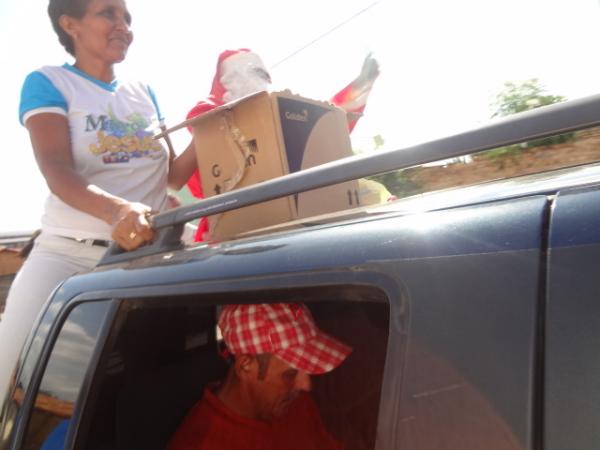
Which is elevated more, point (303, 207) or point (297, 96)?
Result: point (297, 96)

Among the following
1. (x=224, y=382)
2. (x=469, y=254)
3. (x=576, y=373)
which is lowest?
(x=224, y=382)

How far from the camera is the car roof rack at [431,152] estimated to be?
826 mm

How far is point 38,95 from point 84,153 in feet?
0.98

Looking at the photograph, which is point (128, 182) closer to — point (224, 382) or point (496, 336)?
point (224, 382)

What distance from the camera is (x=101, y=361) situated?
4.71 feet

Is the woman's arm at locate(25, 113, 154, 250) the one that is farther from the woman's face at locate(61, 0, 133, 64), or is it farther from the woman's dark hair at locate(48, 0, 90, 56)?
the woman's dark hair at locate(48, 0, 90, 56)

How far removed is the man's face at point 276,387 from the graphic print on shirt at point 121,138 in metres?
1.30

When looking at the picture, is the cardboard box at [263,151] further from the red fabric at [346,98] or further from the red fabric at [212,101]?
the red fabric at [346,98]

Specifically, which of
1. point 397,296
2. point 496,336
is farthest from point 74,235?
point 496,336

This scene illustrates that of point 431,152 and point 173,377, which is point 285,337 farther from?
point 431,152

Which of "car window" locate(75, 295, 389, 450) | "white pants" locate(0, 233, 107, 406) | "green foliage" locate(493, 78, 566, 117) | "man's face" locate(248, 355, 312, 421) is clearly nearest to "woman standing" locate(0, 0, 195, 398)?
"white pants" locate(0, 233, 107, 406)

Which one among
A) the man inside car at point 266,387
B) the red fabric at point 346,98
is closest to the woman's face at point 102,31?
the red fabric at point 346,98

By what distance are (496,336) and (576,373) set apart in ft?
0.34

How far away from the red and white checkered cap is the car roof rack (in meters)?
0.34
